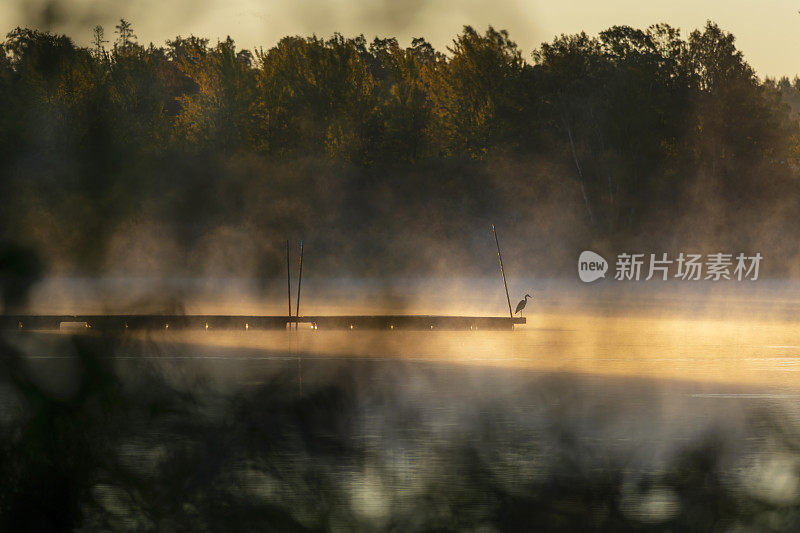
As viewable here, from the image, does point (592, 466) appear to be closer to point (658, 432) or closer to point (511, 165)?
point (658, 432)

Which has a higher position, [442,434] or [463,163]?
[463,163]

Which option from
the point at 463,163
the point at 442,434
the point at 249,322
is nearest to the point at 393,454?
the point at 442,434

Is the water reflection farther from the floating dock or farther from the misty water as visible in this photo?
the floating dock

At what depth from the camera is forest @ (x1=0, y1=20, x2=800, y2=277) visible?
4922cm

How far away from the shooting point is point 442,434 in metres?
8.92

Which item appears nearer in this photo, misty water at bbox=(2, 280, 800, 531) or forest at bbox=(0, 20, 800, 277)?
misty water at bbox=(2, 280, 800, 531)

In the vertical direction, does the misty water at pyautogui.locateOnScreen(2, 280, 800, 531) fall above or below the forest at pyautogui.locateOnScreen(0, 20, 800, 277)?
below

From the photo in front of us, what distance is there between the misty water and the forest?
31334mm

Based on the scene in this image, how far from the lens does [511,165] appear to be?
54.4m

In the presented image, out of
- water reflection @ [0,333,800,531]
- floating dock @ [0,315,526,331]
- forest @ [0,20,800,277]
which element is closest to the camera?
water reflection @ [0,333,800,531]

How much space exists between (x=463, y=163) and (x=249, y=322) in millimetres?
34054

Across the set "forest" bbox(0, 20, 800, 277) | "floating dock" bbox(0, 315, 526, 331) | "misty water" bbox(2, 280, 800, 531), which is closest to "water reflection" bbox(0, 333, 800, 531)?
"misty water" bbox(2, 280, 800, 531)

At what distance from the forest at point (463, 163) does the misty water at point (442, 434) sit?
103ft

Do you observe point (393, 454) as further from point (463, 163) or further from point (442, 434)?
point (463, 163)
